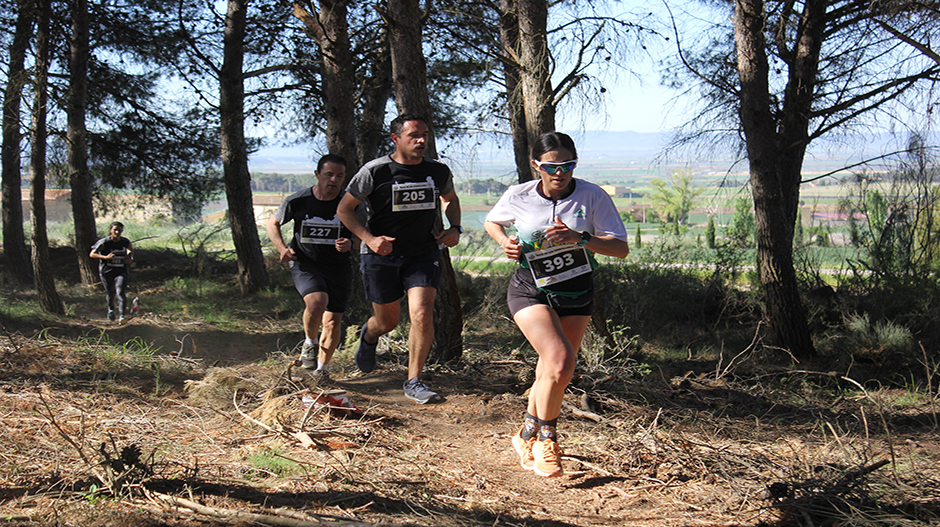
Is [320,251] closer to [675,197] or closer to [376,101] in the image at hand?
[376,101]

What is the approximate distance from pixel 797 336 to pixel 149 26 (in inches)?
532

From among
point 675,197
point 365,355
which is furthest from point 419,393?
point 675,197

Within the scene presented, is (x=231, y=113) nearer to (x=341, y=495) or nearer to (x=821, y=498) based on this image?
(x=341, y=495)

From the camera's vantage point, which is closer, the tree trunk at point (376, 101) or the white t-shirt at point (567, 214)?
the white t-shirt at point (567, 214)

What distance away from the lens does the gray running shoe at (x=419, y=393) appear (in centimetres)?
495

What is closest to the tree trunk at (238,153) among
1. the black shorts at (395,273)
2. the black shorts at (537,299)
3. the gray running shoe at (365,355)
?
the gray running shoe at (365,355)

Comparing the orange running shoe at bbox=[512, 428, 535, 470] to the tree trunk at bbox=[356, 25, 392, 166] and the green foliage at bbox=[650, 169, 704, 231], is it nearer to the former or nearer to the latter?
the tree trunk at bbox=[356, 25, 392, 166]

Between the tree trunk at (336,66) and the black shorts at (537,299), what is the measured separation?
5.58 meters

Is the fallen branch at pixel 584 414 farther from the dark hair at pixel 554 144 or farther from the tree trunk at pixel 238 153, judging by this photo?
the tree trunk at pixel 238 153

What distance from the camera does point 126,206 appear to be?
17.4 meters

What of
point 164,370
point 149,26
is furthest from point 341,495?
point 149,26

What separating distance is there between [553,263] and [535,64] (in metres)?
3.54

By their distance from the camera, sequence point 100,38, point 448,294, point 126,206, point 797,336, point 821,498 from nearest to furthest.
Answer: point 821,498, point 448,294, point 797,336, point 100,38, point 126,206

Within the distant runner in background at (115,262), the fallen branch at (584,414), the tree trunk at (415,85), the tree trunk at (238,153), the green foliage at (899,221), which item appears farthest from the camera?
the tree trunk at (238,153)
